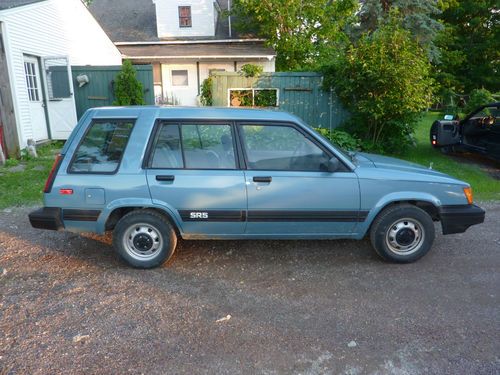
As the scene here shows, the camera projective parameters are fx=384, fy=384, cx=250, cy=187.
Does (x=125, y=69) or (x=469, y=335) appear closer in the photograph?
(x=469, y=335)

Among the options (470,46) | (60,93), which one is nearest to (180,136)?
(60,93)

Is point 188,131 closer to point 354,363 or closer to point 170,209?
point 170,209

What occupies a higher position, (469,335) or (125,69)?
(125,69)

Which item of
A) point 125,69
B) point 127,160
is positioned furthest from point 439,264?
point 125,69

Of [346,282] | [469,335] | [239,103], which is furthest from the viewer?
[239,103]

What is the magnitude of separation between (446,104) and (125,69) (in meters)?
9.81

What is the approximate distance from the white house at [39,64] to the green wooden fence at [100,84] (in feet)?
2.84

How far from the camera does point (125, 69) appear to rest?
1236 centimetres

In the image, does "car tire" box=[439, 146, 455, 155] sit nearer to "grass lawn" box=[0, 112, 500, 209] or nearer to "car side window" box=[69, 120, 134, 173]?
"grass lawn" box=[0, 112, 500, 209]

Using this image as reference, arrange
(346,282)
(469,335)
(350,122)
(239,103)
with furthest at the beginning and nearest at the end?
(239,103) < (350,122) < (346,282) < (469,335)

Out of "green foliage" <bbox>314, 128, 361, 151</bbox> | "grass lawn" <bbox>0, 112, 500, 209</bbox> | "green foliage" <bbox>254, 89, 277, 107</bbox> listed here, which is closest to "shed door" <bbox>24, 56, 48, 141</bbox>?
"grass lawn" <bbox>0, 112, 500, 209</bbox>

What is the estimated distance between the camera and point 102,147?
4008 millimetres

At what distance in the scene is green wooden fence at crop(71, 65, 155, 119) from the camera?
12.8m

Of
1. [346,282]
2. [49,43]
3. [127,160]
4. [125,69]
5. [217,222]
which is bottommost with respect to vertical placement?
[346,282]
